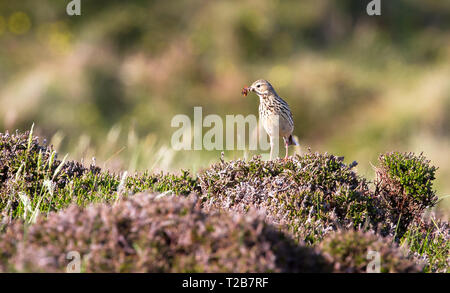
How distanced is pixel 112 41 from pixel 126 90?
155 inches

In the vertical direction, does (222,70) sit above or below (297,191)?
above

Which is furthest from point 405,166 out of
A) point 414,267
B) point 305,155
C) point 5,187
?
point 5,187

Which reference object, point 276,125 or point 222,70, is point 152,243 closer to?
point 276,125

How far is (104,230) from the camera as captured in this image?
4.05m

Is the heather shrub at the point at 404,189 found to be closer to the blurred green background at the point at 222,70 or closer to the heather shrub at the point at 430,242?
the heather shrub at the point at 430,242

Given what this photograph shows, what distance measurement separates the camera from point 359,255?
170 inches

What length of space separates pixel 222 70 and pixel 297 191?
15922 mm

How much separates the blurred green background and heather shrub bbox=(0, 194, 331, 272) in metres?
6.29

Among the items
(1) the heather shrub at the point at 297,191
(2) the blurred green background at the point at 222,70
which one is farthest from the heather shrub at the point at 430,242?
(2) the blurred green background at the point at 222,70

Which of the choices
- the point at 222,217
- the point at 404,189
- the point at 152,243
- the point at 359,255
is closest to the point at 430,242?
the point at 404,189

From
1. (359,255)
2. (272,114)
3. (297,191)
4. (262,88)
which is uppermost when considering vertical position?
(262,88)

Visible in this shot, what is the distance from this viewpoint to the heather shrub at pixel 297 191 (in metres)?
5.80

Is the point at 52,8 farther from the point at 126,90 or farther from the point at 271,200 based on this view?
the point at 271,200

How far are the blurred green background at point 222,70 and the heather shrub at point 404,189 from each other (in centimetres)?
473
